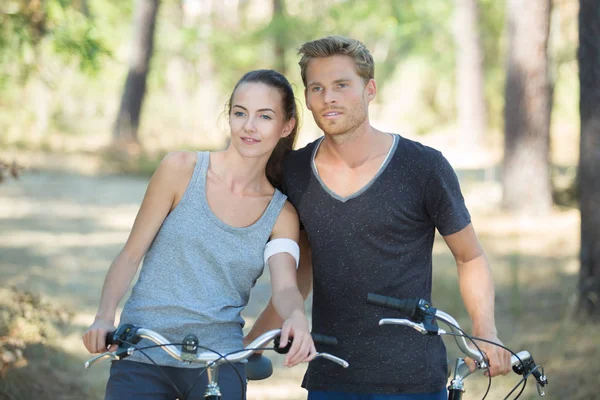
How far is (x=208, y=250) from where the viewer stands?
3.37 metres

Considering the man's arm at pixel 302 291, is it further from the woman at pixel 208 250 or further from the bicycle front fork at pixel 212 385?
the bicycle front fork at pixel 212 385

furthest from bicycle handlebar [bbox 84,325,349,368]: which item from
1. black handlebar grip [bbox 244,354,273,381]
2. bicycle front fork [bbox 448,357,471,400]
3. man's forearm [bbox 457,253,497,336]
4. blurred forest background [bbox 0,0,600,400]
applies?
blurred forest background [bbox 0,0,600,400]

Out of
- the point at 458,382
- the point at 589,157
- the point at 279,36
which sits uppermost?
the point at 279,36

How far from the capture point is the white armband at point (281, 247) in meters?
3.45

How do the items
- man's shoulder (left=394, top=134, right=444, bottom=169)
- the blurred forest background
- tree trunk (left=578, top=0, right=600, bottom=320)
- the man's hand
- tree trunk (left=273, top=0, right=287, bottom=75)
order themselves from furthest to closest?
1. tree trunk (left=273, top=0, right=287, bottom=75)
2. tree trunk (left=578, top=0, right=600, bottom=320)
3. the blurred forest background
4. man's shoulder (left=394, top=134, right=444, bottom=169)
5. the man's hand

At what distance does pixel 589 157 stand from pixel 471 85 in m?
19.5

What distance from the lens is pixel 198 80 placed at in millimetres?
53438

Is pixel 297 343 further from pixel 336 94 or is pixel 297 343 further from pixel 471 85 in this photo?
pixel 471 85

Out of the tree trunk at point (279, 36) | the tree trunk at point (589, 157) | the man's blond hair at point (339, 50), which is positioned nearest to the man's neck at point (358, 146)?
the man's blond hair at point (339, 50)

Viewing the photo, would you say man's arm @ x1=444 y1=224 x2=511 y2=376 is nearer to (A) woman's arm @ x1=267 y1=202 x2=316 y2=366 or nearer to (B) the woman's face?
(A) woman's arm @ x1=267 y1=202 x2=316 y2=366

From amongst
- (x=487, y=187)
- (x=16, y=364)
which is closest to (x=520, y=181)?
(x=487, y=187)

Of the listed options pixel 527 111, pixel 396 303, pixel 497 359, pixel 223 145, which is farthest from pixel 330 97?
pixel 223 145

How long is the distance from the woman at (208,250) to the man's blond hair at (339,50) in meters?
0.17

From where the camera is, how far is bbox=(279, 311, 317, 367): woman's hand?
296 centimetres
